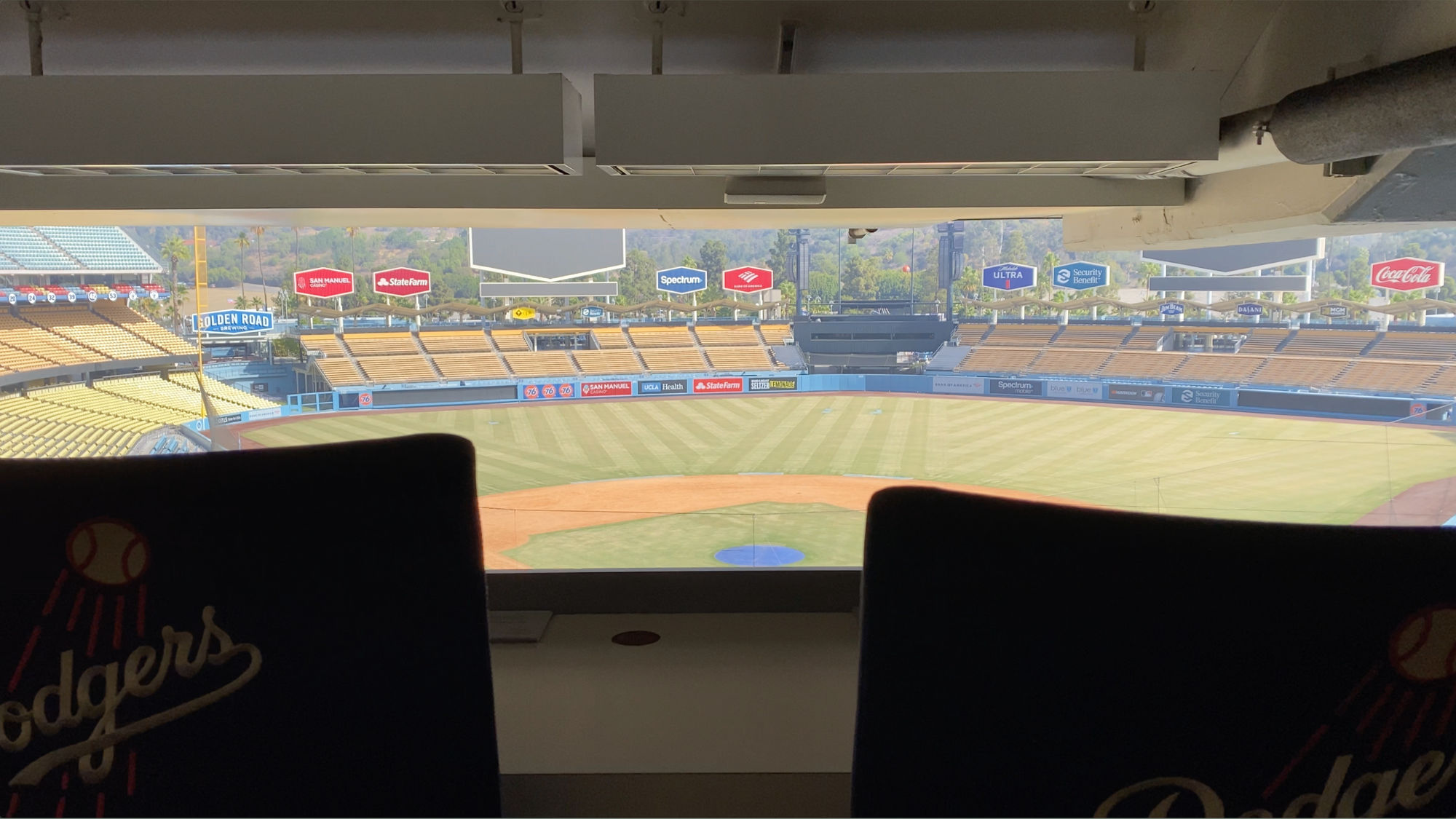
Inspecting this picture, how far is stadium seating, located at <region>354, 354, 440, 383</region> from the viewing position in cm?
2041

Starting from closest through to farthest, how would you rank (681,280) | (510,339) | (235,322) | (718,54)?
(718,54)
(235,322)
(510,339)
(681,280)

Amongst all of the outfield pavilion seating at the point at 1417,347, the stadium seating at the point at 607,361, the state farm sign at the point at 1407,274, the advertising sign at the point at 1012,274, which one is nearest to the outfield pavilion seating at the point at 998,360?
the advertising sign at the point at 1012,274

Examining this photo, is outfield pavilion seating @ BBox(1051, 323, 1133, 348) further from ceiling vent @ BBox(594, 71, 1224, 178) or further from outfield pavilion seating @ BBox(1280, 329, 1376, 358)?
ceiling vent @ BBox(594, 71, 1224, 178)

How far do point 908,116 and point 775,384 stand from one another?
70.2ft

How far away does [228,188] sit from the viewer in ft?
6.97

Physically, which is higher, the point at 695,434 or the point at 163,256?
the point at 163,256

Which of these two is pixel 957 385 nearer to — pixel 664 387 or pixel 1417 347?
pixel 664 387

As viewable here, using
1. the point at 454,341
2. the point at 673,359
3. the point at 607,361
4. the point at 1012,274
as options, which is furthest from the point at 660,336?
the point at 1012,274

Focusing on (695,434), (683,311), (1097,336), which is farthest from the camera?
(683,311)

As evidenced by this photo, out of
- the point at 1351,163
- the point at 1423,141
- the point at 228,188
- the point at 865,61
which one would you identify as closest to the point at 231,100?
the point at 228,188

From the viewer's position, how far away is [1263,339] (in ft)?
70.2

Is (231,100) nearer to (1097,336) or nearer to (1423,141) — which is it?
(1423,141)

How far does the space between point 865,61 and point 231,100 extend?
1.17 meters

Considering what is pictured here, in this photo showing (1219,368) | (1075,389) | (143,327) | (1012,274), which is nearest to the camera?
(143,327)
